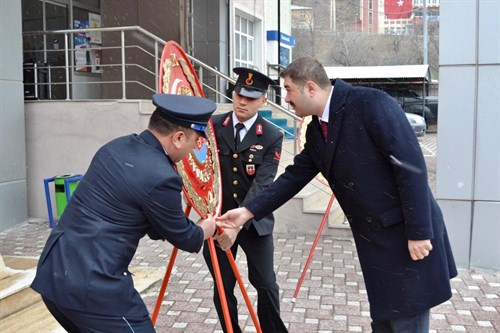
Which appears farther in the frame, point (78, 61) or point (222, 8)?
point (222, 8)

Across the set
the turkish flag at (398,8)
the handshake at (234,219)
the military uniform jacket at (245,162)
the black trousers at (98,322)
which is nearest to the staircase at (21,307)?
the military uniform jacket at (245,162)

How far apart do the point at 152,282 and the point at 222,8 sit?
9920 millimetres

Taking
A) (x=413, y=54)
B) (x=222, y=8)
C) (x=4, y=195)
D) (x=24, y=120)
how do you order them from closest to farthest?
(x=4, y=195) → (x=24, y=120) → (x=222, y=8) → (x=413, y=54)

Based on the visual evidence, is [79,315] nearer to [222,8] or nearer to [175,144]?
[175,144]

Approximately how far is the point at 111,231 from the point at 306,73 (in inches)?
46.6

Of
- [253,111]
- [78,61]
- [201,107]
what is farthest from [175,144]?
[78,61]

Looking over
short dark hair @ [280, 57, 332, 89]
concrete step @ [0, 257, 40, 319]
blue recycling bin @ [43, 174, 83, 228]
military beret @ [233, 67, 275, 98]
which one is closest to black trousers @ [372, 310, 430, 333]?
short dark hair @ [280, 57, 332, 89]

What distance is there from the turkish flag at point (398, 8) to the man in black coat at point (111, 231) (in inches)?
1384

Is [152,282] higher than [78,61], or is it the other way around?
[78,61]

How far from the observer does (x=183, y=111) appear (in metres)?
2.33

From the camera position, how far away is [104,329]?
7.26ft

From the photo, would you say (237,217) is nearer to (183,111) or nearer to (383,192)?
(383,192)

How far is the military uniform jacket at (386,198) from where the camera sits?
8.25ft

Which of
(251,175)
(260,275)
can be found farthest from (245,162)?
(260,275)
